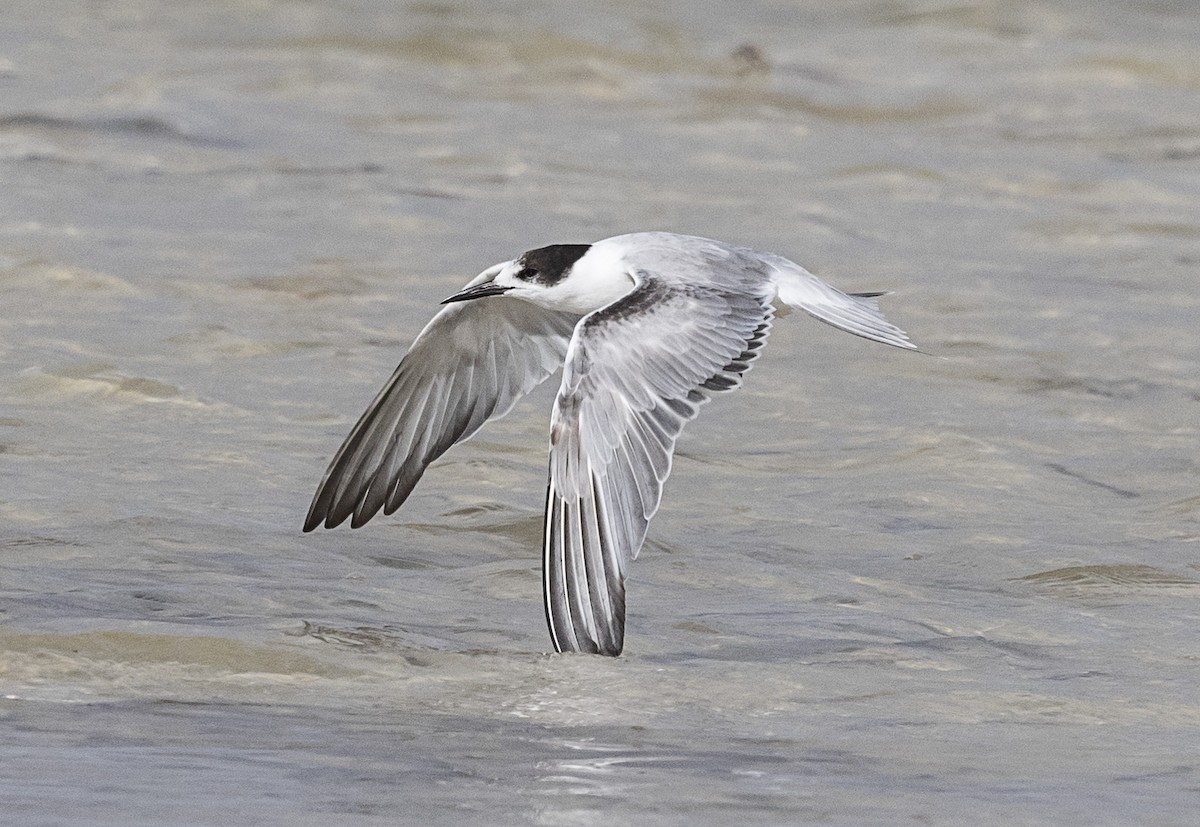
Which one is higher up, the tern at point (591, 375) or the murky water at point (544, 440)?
the tern at point (591, 375)

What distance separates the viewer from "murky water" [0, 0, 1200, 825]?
13.6 ft

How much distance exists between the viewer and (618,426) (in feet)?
16.2

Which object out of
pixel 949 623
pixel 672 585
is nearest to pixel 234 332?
pixel 672 585

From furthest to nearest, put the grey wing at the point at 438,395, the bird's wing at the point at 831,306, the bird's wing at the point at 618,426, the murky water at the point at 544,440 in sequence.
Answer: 1. the grey wing at the point at 438,395
2. the bird's wing at the point at 831,306
3. the bird's wing at the point at 618,426
4. the murky water at the point at 544,440

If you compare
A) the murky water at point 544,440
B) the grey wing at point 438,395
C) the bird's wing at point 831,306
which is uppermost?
the bird's wing at point 831,306

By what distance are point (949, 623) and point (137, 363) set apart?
3.41m

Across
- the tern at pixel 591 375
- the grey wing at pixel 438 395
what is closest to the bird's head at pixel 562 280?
the tern at pixel 591 375

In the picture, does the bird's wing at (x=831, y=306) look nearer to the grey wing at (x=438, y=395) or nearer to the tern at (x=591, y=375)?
the tern at (x=591, y=375)

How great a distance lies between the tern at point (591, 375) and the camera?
476 cm

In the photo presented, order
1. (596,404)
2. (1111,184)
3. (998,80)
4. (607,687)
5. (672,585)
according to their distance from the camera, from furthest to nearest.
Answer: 1. (998,80)
2. (1111,184)
3. (672,585)
4. (596,404)
5. (607,687)

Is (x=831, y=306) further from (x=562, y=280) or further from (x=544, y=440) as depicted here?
(x=544, y=440)

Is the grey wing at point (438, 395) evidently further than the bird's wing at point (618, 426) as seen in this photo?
Yes

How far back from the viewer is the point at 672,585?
18.1 feet

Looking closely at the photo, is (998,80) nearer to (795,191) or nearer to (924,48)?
(924,48)
